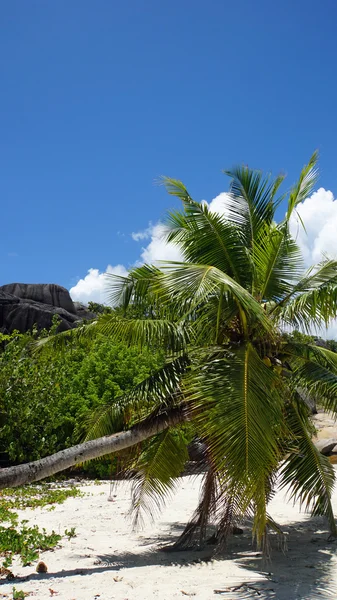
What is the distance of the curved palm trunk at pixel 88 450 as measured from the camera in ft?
22.5

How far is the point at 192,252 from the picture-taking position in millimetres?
7609

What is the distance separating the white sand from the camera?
604cm

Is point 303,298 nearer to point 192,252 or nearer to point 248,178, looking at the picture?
point 192,252

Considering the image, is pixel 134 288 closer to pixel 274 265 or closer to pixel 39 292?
pixel 274 265

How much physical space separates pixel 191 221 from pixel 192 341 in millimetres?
1637

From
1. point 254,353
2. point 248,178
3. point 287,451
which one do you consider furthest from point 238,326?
point 248,178

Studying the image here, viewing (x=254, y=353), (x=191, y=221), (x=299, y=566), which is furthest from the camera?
(x=191, y=221)

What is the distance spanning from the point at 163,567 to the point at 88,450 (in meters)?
1.67

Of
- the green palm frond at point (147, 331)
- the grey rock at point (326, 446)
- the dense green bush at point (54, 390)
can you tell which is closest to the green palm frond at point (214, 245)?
the green palm frond at point (147, 331)

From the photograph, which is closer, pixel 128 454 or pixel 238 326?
pixel 238 326

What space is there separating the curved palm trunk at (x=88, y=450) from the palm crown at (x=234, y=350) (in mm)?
144

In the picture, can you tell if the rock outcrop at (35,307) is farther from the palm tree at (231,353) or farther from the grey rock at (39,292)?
the palm tree at (231,353)

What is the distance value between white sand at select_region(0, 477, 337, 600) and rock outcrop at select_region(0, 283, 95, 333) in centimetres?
2058

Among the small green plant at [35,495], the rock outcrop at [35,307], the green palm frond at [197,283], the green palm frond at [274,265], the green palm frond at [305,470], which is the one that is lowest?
the small green plant at [35,495]
